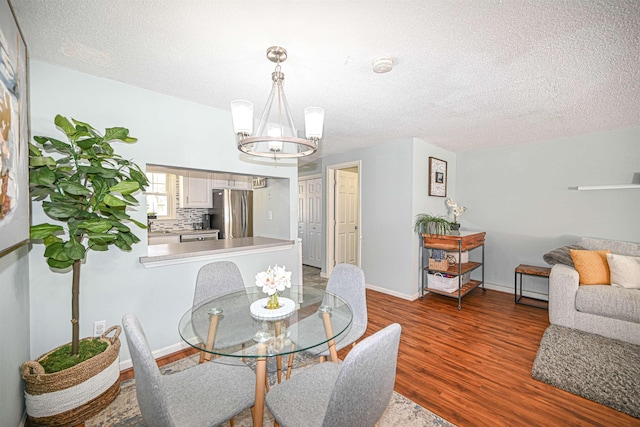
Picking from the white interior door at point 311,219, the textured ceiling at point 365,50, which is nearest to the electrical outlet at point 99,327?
the textured ceiling at point 365,50

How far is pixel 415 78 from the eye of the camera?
204 centimetres

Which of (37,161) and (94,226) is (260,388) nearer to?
(94,226)

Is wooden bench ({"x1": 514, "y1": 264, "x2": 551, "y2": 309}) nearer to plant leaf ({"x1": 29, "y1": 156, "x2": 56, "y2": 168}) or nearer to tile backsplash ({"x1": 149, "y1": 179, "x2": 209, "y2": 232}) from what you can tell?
plant leaf ({"x1": 29, "y1": 156, "x2": 56, "y2": 168})

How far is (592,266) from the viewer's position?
115 inches

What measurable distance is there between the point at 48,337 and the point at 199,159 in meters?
1.71

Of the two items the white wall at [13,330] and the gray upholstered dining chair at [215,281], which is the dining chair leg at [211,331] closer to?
the gray upholstered dining chair at [215,281]

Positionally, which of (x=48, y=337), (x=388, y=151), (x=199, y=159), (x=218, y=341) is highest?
(x=388, y=151)

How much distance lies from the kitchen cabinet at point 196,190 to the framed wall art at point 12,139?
3.44 m

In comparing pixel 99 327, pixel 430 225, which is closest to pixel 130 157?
pixel 99 327

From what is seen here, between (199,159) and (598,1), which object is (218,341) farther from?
(598,1)

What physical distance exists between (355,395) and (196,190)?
484 centimetres

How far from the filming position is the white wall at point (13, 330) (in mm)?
1294

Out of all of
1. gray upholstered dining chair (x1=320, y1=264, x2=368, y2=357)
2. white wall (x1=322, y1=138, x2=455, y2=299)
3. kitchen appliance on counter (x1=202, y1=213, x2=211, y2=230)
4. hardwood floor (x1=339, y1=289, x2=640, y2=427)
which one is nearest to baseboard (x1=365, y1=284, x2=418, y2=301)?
white wall (x1=322, y1=138, x2=455, y2=299)

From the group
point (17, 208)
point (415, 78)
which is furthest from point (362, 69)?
point (17, 208)
